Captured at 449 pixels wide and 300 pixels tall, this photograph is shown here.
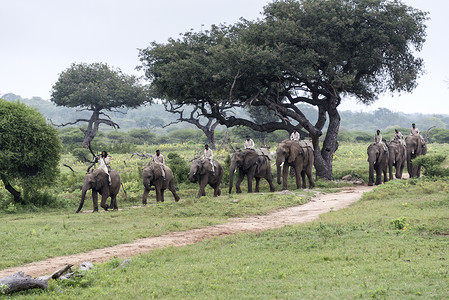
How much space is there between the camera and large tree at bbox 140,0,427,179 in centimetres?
2561

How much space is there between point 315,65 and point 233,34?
6.03 metres

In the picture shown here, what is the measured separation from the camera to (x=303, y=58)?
25.3m

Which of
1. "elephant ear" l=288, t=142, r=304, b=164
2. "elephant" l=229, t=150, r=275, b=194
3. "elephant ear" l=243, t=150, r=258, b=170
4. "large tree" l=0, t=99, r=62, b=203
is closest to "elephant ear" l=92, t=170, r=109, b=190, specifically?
"large tree" l=0, t=99, r=62, b=203

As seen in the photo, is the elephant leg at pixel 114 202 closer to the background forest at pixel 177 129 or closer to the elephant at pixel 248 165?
the background forest at pixel 177 129

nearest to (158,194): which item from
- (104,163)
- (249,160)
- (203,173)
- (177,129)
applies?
(203,173)

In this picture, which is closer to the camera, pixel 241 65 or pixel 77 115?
pixel 241 65

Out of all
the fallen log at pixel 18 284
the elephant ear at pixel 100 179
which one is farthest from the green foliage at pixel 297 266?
the elephant ear at pixel 100 179

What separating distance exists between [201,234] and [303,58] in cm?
1379

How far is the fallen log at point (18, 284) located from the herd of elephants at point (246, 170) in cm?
1049

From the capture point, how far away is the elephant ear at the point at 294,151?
24.1 m

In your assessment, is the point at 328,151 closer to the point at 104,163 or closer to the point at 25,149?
the point at 104,163

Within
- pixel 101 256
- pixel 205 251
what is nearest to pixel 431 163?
pixel 205 251

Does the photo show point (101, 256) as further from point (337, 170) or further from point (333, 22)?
point (337, 170)

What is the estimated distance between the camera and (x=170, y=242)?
1303 centimetres
